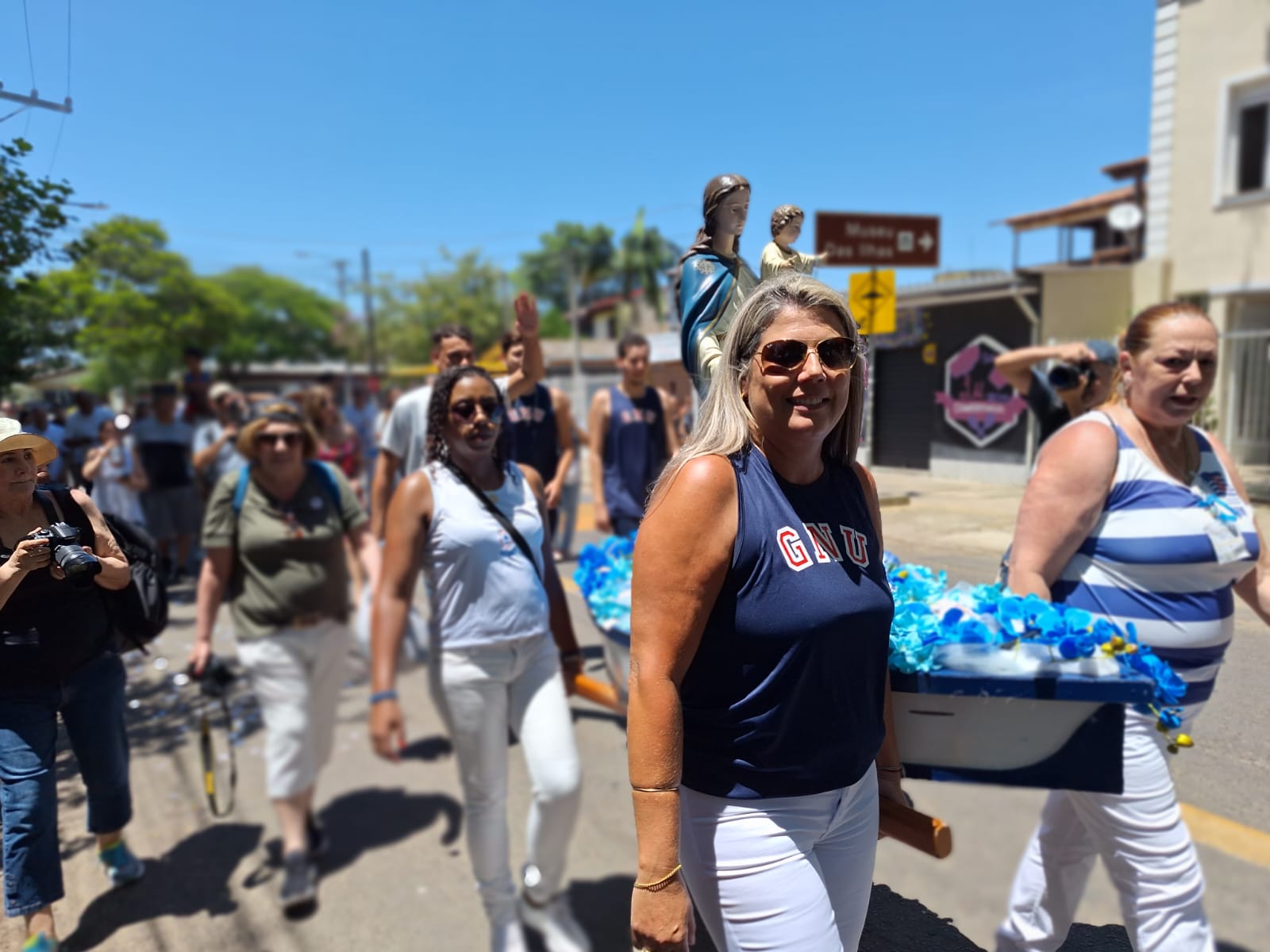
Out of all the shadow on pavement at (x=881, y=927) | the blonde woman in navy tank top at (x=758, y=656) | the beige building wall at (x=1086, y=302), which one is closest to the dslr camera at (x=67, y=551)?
the blonde woman in navy tank top at (x=758, y=656)

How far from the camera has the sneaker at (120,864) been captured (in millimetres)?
3113

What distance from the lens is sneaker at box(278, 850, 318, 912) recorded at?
3215mm

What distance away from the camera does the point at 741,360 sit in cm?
170

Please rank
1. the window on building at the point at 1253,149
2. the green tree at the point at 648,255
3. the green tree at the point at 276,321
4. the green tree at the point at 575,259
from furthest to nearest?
the green tree at the point at 276,321 → the green tree at the point at 575,259 → the green tree at the point at 648,255 → the window on building at the point at 1253,149

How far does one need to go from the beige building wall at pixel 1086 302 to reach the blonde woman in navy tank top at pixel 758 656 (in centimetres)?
1089

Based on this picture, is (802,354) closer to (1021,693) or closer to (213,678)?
(1021,693)

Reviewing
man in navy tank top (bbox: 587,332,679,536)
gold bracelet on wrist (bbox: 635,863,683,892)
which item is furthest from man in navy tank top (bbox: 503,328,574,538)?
gold bracelet on wrist (bbox: 635,863,683,892)

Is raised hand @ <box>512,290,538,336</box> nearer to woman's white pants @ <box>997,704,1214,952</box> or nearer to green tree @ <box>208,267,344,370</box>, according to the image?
woman's white pants @ <box>997,704,1214,952</box>

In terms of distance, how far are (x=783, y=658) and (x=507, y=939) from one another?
184 centimetres

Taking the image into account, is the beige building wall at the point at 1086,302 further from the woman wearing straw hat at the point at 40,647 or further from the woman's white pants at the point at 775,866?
Result: the woman wearing straw hat at the point at 40,647

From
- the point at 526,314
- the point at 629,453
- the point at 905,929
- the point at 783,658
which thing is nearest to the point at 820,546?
the point at 783,658

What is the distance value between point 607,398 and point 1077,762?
11.9 ft

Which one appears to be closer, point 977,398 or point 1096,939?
point 1096,939

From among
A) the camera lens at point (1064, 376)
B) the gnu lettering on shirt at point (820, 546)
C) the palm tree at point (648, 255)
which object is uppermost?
the palm tree at point (648, 255)
